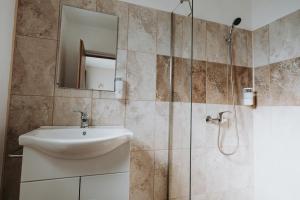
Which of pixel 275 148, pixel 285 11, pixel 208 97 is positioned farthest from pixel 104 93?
pixel 285 11

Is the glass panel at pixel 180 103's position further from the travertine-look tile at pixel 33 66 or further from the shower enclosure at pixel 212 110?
the travertine-look tile at pixel 33 66

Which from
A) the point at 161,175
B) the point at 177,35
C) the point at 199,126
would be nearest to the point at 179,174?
the point at 161,175

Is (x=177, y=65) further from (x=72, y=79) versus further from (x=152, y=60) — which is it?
(x=72, y=79)

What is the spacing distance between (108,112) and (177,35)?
2.85 feet

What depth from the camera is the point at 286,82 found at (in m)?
1.56

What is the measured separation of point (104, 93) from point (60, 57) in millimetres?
411

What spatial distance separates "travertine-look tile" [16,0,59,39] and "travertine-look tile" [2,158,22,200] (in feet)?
2.89

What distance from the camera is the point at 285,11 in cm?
161

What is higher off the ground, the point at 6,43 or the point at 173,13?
the point at 173,13

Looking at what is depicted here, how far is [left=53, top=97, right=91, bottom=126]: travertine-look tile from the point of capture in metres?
1.30

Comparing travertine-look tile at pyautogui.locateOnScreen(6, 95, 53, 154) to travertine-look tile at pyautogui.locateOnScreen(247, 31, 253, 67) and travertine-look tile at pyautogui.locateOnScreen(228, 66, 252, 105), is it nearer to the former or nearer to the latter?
travertine-look tile at pyautogui.locateOnScreen(228, 66, 252, 105)

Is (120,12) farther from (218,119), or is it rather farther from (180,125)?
(218,119)

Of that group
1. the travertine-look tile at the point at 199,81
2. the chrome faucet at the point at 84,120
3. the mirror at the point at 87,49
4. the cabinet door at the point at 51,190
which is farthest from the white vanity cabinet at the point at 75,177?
the travertine-look tile at the point at 199,81

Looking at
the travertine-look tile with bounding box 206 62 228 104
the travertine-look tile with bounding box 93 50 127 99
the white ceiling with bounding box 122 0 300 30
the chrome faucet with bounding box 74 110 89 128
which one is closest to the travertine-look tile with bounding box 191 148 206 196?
the travertine-look tile with bounding box 206 62 228 104
